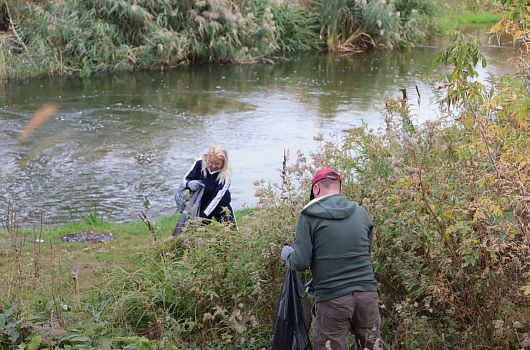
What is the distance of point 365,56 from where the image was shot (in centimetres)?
2875

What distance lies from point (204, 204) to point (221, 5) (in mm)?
17520

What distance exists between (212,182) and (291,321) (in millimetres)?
2981

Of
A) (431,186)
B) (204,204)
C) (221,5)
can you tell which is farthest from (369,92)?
(431,186)

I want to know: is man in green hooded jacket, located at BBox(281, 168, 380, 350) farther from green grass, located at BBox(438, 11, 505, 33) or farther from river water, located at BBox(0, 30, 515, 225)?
green grass, located at BBox(438, 11, 505, 33)

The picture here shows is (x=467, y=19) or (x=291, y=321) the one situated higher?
(x=467, y=19)

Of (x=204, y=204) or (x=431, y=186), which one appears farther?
(x=204, y=204)

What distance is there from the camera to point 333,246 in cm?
546

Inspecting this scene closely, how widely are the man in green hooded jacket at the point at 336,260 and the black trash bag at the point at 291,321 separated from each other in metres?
0.13

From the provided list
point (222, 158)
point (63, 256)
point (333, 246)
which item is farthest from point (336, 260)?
point (63, 256)

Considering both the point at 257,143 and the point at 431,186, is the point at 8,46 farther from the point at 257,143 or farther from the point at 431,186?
the point at 431,186

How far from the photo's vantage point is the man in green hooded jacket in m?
5.46

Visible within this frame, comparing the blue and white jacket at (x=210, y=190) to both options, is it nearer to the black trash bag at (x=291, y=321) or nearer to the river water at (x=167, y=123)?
the river water at (x=167, y=123)

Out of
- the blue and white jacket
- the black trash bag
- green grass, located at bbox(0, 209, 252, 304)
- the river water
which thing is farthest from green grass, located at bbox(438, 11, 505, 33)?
the black trash bag

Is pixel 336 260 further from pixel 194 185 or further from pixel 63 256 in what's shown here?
pixel 63 256
